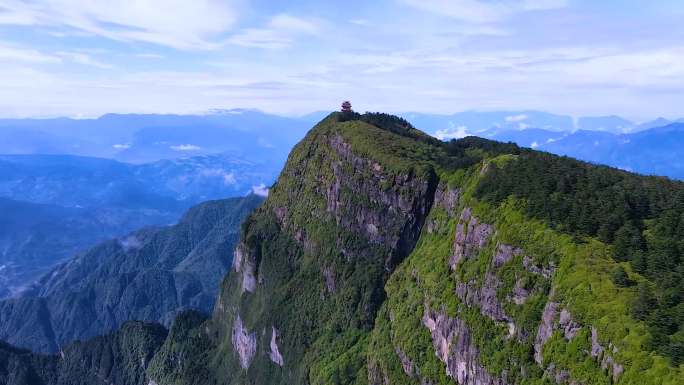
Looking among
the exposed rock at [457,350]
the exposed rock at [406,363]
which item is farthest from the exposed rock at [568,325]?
the exposed rock at [406,363]

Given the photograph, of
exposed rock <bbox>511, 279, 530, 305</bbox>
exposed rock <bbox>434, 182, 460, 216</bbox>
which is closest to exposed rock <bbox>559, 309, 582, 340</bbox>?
exposed rock <bbox>511, 279, 530, 305</bbox>

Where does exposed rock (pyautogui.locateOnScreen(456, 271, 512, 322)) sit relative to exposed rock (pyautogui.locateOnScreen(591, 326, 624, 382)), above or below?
below

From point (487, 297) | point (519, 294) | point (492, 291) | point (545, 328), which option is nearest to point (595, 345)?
point (545, 328)

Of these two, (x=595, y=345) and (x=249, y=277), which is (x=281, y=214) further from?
(x=595, y=345)

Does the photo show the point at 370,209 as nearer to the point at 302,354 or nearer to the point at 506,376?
the point at 302,354

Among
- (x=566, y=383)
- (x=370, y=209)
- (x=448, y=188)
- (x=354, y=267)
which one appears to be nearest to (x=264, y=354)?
(x=354, y=267)

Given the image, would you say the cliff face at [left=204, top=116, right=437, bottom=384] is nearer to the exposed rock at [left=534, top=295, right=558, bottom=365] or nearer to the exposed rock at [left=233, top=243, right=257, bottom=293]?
the exposed rock at [left=233, top=243, right=257, bottom=293]
